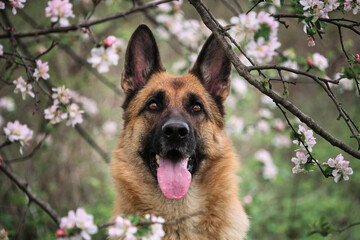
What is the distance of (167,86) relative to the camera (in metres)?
3.57

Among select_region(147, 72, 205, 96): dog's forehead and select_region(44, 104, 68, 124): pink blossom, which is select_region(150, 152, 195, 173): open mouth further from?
select_region(44, 104, 68, 124): pink blossom

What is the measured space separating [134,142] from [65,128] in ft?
9.68

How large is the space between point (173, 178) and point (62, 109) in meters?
1.16

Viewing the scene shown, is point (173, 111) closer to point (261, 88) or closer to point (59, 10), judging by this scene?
point (261, 88)

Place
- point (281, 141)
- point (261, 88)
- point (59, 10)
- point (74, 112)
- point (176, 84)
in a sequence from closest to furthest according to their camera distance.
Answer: point (261, 88), point (59, 10), point (74, 112), point (176, 84), point (281, 141)

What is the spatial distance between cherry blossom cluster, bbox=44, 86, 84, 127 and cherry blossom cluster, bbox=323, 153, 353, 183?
2.06 m

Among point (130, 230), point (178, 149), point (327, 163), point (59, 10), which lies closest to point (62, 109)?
point (59, 10)

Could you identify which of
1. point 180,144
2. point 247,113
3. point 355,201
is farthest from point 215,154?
point 247,113

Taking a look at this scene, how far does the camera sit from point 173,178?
3.01 meters

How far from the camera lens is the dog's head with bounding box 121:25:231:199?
9.89 ft

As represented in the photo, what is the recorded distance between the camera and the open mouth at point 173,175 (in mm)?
2963

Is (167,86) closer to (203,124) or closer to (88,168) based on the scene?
(203,124)

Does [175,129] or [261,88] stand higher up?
[175,129]

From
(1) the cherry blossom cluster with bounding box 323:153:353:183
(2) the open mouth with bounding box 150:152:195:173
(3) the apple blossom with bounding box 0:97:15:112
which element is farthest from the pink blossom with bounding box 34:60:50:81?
(1) the cherry blossom cluster with bounding box 323:153:353:183
